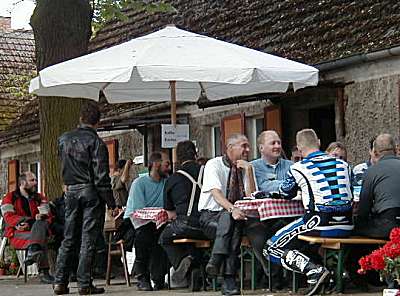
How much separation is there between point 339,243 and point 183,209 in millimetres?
2239

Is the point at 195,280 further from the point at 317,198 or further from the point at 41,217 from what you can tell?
the point at 41,217

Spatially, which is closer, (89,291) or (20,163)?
(89,291)

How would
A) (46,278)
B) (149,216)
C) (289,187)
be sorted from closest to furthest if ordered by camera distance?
1. (289,187)
2. (149,216)
3. (46,278)

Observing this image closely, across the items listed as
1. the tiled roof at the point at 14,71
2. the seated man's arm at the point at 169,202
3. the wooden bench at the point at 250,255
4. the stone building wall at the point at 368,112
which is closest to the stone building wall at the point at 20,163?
the tiled roof at the point at 14,71

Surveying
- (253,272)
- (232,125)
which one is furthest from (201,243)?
(232,125)

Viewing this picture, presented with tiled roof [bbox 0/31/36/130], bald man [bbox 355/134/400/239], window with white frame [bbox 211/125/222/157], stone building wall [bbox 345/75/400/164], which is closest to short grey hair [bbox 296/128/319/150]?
bald man [bbox 355/134/400/239]

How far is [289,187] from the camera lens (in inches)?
393

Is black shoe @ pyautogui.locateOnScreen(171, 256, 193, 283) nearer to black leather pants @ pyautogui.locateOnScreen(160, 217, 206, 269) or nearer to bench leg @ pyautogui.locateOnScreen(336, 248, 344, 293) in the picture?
black leather pants @ pyautogui.locateOnScreen(160, 217, 206, 269)

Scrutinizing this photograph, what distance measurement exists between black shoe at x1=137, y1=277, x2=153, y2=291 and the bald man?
299cm

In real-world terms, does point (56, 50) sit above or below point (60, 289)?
above

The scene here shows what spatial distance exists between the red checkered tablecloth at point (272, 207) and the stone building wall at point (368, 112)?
3.03m

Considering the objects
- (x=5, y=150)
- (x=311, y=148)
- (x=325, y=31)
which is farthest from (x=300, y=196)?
(x=5, y=150)

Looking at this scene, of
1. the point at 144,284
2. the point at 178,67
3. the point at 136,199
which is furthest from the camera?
the point at 136,199

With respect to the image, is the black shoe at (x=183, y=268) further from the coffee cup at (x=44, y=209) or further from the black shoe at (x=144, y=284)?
the coffee cup at (x=44, y=209)
